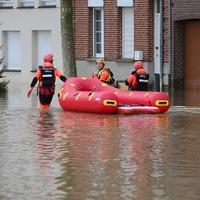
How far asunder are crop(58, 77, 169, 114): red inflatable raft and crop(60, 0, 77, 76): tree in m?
5.11

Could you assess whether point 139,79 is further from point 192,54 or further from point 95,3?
point 95,3

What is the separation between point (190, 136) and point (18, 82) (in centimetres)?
2205

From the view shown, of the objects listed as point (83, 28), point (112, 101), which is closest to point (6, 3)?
point (83, 28)

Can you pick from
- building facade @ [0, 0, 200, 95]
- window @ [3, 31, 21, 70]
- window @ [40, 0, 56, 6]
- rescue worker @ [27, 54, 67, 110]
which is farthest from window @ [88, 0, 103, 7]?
rescue worker @ [27, 54, 67, 110]

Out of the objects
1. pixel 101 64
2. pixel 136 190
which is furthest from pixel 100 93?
pixel 136 190

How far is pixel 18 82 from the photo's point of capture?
38.5m

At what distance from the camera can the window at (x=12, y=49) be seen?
39.6 metres

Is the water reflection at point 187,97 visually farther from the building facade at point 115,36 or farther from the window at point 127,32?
the window at point 127,32

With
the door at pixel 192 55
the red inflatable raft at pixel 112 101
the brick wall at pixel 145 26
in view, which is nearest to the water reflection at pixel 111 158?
the red inflatable raft at pixel 112 101

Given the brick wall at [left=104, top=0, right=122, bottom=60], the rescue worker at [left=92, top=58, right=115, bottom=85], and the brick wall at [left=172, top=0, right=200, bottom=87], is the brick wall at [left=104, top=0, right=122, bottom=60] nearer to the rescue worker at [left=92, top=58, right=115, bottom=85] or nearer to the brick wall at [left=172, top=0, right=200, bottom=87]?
the brick wall at [left=172, top=0, right=200, bottom=87]

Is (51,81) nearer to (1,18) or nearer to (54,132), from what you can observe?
(54,132)

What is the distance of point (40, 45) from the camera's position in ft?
127

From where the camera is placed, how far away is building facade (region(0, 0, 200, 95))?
3209 cm

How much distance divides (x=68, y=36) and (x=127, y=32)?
23.6 ft
